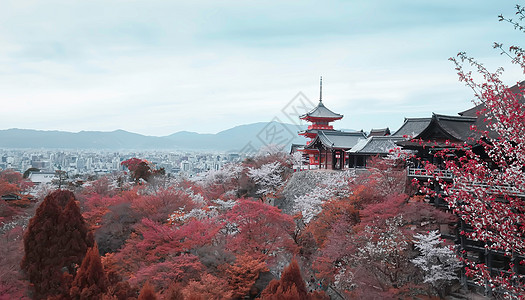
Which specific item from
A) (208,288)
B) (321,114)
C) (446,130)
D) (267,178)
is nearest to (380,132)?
(321,114)

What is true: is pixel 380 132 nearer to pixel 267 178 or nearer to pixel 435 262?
pixel 267 178

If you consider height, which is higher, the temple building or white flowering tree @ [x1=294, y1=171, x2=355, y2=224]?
the temple building

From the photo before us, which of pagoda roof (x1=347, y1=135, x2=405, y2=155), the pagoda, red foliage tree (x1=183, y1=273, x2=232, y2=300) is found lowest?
red foliage tree (x1=183, y1=273, x2=232, y2=300)

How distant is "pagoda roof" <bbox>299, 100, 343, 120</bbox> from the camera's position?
34.5 metres

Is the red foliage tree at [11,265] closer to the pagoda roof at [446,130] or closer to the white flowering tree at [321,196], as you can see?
the white flowering tree at [321,196]

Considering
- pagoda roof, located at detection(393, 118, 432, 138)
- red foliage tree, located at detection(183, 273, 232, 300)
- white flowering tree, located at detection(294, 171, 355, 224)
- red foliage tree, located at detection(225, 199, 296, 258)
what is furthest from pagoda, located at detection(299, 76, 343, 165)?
red foliage tree, located at detection(183, 273, 232, 300)

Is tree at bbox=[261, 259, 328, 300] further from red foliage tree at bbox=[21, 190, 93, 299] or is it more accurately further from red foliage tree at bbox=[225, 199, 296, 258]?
red foliage tree at bbox=[21, 190, 93, 299]

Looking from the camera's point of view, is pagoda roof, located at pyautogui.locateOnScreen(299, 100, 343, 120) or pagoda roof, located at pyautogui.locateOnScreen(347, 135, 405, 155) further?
pagoda roof, located at pyautogui.locateOnScreen(299, 100, 343, 120)

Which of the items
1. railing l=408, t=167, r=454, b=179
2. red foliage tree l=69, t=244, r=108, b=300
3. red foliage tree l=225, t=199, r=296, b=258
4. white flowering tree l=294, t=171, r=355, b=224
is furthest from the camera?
white flowering tree l=294, t=171, r=355, b=224

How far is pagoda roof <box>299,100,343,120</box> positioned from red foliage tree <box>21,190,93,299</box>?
74.1ft

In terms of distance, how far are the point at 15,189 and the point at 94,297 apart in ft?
78.0

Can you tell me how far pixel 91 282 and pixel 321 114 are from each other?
2631cm

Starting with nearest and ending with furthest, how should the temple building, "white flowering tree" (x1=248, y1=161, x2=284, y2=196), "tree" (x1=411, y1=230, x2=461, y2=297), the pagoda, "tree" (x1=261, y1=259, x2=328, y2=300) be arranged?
"tree" (x1=261, y1=259, x2=328, y2=300) < "tree" (x1=411, y1=230, x2=461, y2=297) < the temple building < "white flowering tree" (x1=248, y1=161, x2=284, y2=196) < the pagoda

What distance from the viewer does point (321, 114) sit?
34938 millimetres
